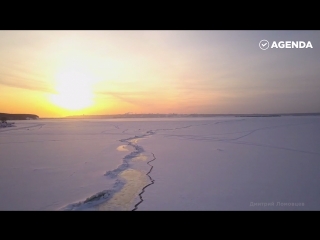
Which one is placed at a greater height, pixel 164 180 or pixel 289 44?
pixel 289 44

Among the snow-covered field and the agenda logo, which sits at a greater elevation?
the agenda logo

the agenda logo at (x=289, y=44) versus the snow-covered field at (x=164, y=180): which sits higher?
the agenda logo at (x=289, y=44)
